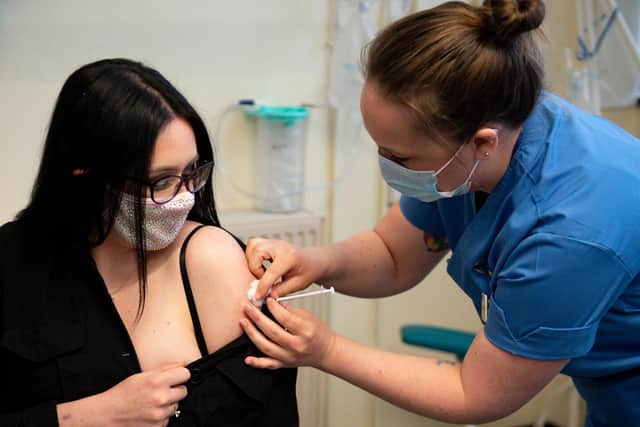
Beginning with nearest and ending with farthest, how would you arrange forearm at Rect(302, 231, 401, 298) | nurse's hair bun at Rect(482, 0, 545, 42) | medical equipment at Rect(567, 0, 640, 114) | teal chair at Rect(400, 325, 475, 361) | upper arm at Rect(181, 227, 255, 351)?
nurse's hair bun at Rect(482, 0, 545, 42)
upper arm at Rect(181, 227, 255, 351)
forearm at Rect(302, 231, 401, 298)
teal chair at Rect(400, 325, 475, 361)
medical equipment at Rect(567, 0, 640, 114)

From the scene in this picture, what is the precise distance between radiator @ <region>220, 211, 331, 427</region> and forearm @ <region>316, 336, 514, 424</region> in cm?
75

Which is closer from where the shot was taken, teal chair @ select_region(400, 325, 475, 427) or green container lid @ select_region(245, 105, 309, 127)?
teal chair @ select_region(400, 325, 475, 427)

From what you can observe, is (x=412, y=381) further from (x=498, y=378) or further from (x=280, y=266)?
(x=280, y=266)

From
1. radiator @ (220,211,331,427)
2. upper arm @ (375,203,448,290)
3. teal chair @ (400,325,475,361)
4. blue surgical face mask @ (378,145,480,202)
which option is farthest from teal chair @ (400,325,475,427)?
blue surgical face mask @ (378,145,480,202)

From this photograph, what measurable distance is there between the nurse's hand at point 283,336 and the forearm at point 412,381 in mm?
51

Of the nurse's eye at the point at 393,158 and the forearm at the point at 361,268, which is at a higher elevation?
the nurse's eye at the point at 393,158

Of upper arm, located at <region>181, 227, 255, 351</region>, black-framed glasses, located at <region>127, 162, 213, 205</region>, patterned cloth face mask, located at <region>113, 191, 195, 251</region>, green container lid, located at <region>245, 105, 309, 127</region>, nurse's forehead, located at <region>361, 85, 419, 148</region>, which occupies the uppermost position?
nurse's forehead, located at <region>361, 85, 419, 148</region>

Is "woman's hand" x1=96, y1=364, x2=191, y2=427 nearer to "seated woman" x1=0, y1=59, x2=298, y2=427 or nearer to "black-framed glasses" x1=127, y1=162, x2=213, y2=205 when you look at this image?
"seated woman" x1=0, y1=59, x2=298, y2=427

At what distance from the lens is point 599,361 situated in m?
1.12

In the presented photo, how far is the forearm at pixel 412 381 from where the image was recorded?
1.07 metres

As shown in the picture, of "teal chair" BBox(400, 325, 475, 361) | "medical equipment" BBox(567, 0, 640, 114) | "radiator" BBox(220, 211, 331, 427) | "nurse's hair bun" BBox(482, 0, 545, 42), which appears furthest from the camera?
"medical equipment" BBox(567, 0, 640, 114)

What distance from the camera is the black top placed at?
1019 millimetres

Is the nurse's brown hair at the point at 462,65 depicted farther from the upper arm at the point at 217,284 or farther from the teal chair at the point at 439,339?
the teal chair at the point at 439,339

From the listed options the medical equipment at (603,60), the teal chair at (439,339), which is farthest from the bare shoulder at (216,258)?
the medical equipment at (603,60)
